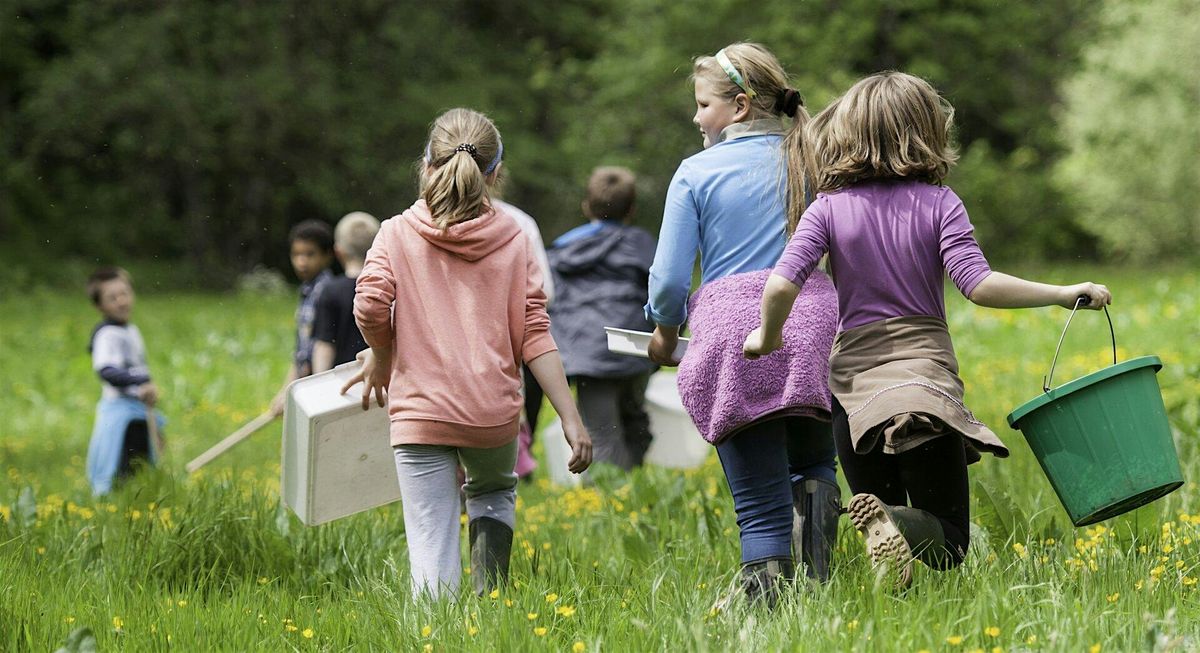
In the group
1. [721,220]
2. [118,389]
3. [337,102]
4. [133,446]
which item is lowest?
[133,446]

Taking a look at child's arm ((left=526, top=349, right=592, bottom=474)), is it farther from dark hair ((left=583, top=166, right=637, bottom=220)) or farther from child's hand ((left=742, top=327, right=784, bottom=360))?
dark hair ((left=583, top=166, right=637, bottom=220))

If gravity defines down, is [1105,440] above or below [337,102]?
below

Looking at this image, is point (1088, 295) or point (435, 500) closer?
point (1088, 295)

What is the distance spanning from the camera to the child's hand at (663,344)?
139 inches

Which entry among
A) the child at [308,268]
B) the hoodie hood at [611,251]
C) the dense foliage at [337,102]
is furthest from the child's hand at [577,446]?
the dense foliage at [337,102]

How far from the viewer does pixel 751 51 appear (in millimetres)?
3555

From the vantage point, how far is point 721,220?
3463mm

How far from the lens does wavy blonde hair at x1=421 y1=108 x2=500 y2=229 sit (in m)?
3.52

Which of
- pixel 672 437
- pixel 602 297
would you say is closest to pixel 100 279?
pixel 602 297

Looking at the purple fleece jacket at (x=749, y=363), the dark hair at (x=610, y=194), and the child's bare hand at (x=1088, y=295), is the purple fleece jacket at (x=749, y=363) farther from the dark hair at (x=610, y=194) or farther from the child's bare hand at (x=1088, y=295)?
the dark hair at (x=610, y=194)

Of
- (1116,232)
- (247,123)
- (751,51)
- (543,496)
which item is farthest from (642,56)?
(751,51)

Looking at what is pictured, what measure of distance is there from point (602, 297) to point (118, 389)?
7.98 feet

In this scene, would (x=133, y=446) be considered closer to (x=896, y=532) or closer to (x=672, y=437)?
(x=672, y=437)

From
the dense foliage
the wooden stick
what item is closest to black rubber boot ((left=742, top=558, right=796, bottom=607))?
the wooden stick
